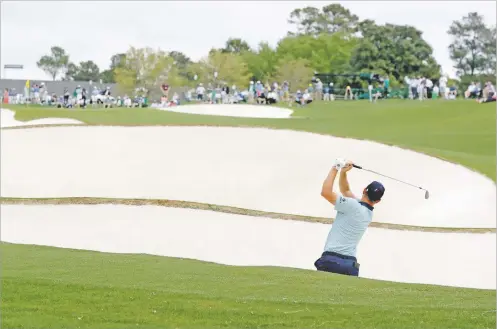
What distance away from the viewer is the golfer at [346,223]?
1187 centimetres

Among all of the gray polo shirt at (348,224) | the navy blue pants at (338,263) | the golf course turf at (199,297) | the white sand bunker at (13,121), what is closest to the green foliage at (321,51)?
the white sand bunker at (13,121)

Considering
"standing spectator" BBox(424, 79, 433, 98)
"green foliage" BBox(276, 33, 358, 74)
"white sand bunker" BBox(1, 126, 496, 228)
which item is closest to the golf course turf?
"white sand bunker" BBox(1, 126, 496, 228)

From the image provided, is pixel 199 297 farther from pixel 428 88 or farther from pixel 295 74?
pixel 295 74

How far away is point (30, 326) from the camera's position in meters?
8.89

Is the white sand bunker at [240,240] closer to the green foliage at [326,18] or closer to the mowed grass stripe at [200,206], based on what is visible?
the mowed grass stripe at [200,206]

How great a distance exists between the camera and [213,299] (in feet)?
35.3

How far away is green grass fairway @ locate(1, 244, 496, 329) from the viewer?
31.3 feet

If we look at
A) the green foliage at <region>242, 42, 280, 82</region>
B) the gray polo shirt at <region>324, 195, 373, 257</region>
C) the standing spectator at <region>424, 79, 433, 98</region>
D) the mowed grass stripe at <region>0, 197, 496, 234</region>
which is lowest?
the mowed grass stripe at <region>0, 197, 496, 234</region>

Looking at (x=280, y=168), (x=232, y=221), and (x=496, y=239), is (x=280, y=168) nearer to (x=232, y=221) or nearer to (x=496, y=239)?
(x=232, y=221)

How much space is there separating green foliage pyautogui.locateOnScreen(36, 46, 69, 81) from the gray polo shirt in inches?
5401

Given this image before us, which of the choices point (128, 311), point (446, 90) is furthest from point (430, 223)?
point (446, 90)

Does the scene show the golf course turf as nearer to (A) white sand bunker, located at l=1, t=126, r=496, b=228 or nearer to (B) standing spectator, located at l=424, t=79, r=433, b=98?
(A) white sand bunker, located at l=1, t=126, r=496, b=228

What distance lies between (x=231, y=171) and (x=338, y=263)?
56.6ft

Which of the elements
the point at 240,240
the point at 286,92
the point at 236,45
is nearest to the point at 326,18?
the point at 236,45
